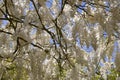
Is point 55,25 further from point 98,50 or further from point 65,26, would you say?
point 98,50

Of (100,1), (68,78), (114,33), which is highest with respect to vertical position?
(100,1)

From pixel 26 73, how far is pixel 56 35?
0.45 m

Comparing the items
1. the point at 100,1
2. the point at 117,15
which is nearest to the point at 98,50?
the point at 117,15

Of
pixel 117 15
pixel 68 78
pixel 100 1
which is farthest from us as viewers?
pixel 100 1

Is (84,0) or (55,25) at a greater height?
(84,0)

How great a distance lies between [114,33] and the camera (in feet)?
9.25

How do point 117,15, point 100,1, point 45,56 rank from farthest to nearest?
point 100,1 → point 45,56 → point 117,15

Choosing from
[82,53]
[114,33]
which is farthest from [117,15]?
[82,53]

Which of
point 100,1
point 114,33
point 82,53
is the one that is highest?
point 100,1

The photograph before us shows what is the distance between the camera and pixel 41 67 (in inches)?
110

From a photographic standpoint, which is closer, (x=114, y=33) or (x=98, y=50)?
(x=98, y=50)

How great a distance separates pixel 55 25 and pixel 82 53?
0.38m

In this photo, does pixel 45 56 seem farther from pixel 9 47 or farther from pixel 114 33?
pixel 114 33

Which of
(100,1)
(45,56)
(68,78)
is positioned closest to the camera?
(68,78)
